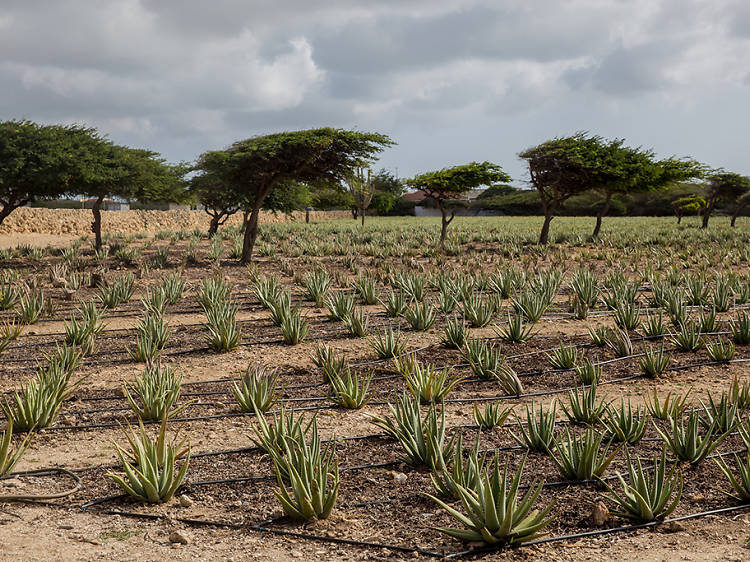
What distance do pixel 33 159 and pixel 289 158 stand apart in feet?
23.1

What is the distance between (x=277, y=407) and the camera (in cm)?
546

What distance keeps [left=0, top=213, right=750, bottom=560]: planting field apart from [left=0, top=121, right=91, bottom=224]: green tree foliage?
8.00 metres

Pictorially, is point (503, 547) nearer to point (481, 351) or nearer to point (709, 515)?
point (709, 515)

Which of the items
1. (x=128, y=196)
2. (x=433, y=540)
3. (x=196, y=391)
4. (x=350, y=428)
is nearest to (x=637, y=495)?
(x=433, y=540)

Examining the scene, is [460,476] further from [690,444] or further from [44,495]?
[44,495]

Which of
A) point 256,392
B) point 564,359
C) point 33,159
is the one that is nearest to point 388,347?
point 564,359

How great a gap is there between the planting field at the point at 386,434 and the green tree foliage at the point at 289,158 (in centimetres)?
757

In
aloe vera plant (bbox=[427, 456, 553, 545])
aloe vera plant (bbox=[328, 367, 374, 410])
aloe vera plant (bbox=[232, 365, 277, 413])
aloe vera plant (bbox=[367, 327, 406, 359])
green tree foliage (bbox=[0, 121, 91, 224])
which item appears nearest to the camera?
aloe vera plant (bbox=[427, 456, 553, 545])

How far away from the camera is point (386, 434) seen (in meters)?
4.73

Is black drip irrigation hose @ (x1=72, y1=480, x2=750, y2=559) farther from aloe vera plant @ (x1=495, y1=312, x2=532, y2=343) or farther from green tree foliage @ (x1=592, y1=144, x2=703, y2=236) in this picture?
green tree foliage @ (x1=592, y1=144, x2=703, y2=236)

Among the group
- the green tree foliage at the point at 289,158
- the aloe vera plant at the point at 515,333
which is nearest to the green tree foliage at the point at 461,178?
the green tree foliage at the point at 289,158

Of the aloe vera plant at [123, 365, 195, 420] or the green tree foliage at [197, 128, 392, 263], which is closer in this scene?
the aloe vera plant at [123, 365, 195, 420]

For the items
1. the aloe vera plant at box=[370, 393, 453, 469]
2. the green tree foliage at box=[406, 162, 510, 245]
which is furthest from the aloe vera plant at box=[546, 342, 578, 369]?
the green tree foliage at box=[406, 162, 510, 245]

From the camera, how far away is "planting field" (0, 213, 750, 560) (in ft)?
10.7
